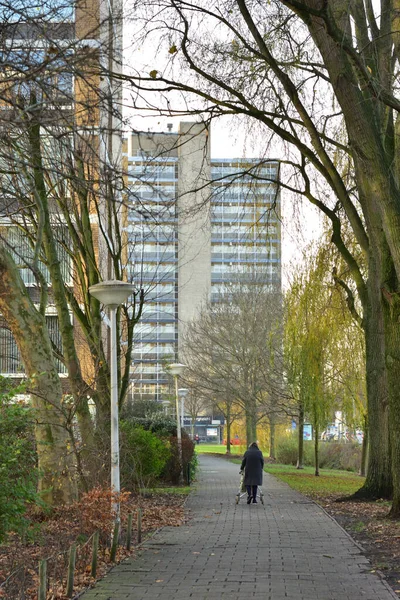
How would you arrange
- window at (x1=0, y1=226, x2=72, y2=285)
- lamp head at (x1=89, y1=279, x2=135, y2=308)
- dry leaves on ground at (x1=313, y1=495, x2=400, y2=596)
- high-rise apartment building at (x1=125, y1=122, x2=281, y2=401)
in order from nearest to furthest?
high-rise apartment building at (x1=125, y1=122, x2=281, y2=401) < dry leaves on ground at (x1=313, y1=495, x2=400, y2=596) < lamp head at (x1=89, y1=279, x2=135, y2=308) < window at (x1=0, y1=226, x2=72, y2=285)

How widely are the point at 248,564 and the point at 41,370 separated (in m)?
4.85

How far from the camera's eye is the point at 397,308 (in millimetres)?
16453

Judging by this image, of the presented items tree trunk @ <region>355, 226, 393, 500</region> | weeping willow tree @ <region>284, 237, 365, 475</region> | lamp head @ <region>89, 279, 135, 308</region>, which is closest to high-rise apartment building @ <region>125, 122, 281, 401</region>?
lamp head @ <region>89, 279, 135, 308</region>

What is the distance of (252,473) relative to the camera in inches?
851

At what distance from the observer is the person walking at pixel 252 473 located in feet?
70.7

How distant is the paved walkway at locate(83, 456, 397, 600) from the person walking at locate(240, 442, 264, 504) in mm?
2832

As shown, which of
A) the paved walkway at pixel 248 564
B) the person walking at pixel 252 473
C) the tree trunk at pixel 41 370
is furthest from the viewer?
the person walking at pixel 252 473

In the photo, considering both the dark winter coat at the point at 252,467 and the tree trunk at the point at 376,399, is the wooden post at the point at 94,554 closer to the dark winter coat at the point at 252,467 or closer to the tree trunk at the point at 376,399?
the dark winter coat at the point at 252,467

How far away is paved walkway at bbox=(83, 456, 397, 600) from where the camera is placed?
9.41 m

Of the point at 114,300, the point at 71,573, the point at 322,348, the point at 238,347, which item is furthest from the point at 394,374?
the point at 238,347

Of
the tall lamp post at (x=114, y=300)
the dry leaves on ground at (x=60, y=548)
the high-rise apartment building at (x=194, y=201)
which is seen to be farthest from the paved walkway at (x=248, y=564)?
the high-rise apartment building at (x=194, y=201)

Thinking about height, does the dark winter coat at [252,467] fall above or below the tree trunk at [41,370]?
below

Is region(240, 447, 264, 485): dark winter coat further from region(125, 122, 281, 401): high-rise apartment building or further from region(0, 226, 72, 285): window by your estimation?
region(0, 226, 72, 285): window

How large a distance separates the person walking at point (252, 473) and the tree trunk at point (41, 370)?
7508 millimetres
